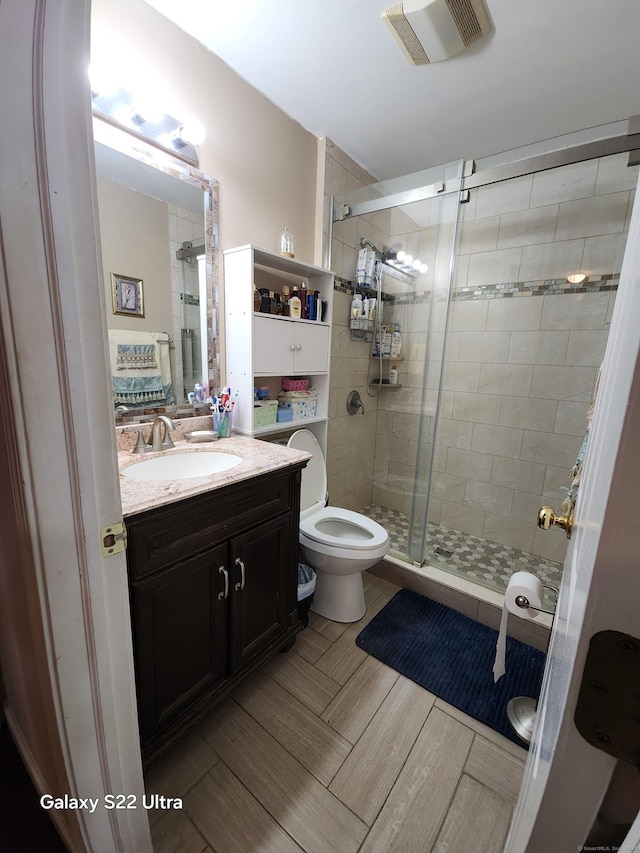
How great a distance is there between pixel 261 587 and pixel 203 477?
0.51 m

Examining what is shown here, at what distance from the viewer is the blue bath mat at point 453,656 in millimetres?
1331

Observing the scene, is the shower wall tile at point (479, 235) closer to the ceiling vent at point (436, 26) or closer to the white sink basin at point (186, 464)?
the ceiling vent at point (436, 26)

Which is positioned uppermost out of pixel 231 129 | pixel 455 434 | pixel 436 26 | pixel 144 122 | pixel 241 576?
pixel 436 26

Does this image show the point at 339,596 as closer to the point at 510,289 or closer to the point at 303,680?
the point at 303,680

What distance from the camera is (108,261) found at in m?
1.21

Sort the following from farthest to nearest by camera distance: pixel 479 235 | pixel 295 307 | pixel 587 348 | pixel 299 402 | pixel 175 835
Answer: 1. pixel 479 235
2. pixel 587 348
3. pixel 299 402
4. pixel 295 307
5. pixel 175 835

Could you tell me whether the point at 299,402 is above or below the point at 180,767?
above

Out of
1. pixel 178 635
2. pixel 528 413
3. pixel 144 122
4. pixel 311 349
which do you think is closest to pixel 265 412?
pixel 311 349

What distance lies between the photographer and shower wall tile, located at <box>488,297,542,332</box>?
83.6 inches

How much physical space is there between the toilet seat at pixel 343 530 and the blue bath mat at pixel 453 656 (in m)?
0.43

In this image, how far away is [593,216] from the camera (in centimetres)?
190

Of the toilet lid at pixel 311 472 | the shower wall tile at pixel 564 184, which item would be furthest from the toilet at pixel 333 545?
the shower wall tile at pixel 564 184

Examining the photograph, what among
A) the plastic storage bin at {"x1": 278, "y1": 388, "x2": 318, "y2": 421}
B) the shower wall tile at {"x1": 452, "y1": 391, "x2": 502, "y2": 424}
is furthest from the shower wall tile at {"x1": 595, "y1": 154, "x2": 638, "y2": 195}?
the plastic storage bin at {"x1": 278, "y1": 388, "x2": 318, "y2": 421}

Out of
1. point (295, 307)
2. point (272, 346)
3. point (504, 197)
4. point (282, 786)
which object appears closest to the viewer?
point (282, 786)
